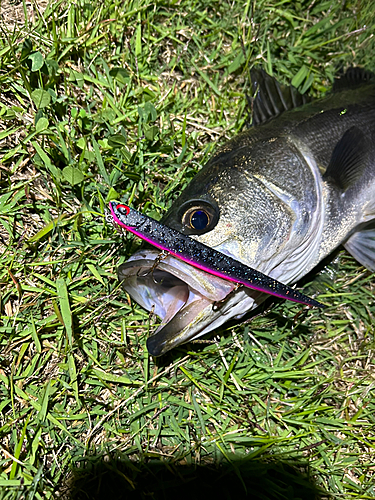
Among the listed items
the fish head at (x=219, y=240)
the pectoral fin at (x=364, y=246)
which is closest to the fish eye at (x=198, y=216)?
the fish head at (x=219, y=240)

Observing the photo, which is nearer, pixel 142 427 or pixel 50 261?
pixel 142 427

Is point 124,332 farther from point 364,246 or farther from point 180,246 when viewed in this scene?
point 364,246

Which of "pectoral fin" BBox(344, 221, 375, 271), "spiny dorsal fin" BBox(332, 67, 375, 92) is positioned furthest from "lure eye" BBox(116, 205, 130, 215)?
"spiny dorsal fin" BBox(332, 67, 375, 92)

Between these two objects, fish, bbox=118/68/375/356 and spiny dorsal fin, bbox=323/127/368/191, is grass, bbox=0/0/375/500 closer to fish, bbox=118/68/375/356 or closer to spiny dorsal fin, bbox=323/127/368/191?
fish, bbox=118/68/375/356

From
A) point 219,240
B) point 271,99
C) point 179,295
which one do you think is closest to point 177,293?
point 179,295

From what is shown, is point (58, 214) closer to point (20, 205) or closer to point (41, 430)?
point (20, 205)

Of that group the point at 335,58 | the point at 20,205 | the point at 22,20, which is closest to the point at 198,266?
the point at 20,205
